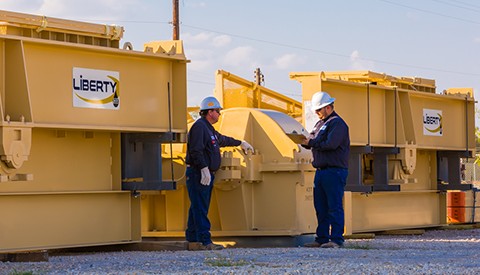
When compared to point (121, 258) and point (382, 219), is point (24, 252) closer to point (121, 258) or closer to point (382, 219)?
point (121, 258)

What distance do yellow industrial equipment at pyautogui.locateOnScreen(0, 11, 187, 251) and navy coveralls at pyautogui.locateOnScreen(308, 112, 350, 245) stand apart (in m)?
1.75

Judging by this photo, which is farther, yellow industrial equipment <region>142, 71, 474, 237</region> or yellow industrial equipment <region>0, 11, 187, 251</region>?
yellow industrial equipment <region>142, 71, 474, 237</region>

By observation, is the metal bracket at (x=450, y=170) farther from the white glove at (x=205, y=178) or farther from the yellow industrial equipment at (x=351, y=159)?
the white glove at (x=205, y=178)

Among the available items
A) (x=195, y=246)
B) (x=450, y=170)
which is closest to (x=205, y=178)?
(x=195, y=246)

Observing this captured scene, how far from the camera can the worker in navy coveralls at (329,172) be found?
1255cm

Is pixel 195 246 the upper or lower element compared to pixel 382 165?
lower

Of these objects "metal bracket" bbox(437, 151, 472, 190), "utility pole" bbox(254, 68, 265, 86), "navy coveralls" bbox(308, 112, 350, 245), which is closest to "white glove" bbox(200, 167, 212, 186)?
"navy coveralls" bbox(308, 112, 350, 245)

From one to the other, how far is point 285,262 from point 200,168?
3.14 m

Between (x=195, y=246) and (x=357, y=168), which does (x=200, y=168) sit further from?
(x=357, y=168)

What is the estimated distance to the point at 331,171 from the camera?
12.6m

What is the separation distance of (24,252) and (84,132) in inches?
71.4

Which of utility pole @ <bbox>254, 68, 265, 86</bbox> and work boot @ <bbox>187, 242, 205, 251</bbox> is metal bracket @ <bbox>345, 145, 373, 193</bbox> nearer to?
work boot @ <bbox>187, 242, 205, 251</bbox>

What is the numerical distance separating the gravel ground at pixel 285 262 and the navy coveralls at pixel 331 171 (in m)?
0.33

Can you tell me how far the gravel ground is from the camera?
8648 mm
